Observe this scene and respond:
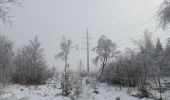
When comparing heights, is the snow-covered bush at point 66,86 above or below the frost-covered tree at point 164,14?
below

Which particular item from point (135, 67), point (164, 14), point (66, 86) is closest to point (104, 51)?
point (135, 67)

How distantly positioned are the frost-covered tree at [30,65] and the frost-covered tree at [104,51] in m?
11.5

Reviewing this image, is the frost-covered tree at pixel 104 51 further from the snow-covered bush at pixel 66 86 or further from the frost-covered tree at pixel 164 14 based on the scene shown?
the frost-covered tree at pixel 164 14

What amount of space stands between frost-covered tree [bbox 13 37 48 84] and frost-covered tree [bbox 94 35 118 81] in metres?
11.5

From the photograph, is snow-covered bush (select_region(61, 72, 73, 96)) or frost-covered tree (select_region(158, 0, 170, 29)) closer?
frost-covered tree (select_region(158, 0, 170, 29))

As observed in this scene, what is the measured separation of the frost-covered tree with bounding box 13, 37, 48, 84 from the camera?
44938mm

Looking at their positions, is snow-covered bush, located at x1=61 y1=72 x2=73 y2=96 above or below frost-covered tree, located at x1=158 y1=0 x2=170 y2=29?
below

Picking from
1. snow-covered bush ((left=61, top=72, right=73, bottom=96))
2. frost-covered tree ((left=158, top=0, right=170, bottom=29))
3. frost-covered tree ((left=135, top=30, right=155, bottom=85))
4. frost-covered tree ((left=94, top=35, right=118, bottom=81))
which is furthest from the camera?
frost-covered tree ((left=94, top=35, right=118, bottom=81))

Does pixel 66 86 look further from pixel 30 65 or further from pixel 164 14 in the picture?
pixel 30 65

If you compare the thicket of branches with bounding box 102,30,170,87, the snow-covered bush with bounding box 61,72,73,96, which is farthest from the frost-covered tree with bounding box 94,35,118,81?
the snow-covered bush with bounding box 61,72,73,96

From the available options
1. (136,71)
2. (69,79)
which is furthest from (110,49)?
(69,79)

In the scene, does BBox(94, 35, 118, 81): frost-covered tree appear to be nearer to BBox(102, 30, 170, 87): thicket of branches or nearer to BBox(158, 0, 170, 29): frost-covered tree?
BBox(102, 30, 170, 87): thicket of branches

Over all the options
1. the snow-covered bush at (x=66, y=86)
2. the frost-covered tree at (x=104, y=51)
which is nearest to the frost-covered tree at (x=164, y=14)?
the snow-covered bush at (x=66, y=86)

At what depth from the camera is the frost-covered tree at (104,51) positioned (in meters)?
43.1
